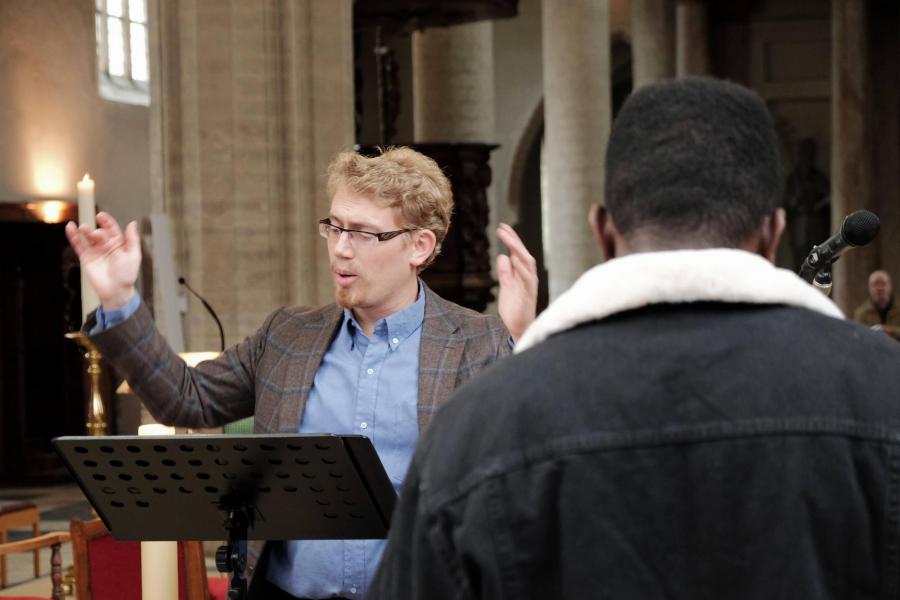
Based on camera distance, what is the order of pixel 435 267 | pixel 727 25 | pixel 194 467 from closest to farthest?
A: pixel 194 467
pixel 435 267
pixel 727 25

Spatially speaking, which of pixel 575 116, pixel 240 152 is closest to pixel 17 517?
pixel 240 152

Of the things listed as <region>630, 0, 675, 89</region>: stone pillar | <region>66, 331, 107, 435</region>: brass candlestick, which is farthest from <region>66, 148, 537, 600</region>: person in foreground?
<region>630, 0, 675, 89</region>: stone pillar

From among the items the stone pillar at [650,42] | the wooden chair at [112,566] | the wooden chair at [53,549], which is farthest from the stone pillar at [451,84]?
the wooden chair at [112,566]

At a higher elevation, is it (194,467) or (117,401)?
(194,467)

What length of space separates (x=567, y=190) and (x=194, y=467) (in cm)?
1391

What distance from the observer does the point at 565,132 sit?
1630cm

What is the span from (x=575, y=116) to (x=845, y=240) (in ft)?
44.4

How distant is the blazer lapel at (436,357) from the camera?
3.13 m

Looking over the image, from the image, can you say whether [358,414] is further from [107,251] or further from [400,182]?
[107,251]

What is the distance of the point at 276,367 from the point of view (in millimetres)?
3207

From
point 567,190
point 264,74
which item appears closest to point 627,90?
point 567,190

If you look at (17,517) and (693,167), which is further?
(17,517)

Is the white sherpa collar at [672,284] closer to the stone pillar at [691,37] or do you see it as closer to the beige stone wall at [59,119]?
the beige stone wall at [59,119]

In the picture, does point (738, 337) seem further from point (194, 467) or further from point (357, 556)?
point (357, 556)
